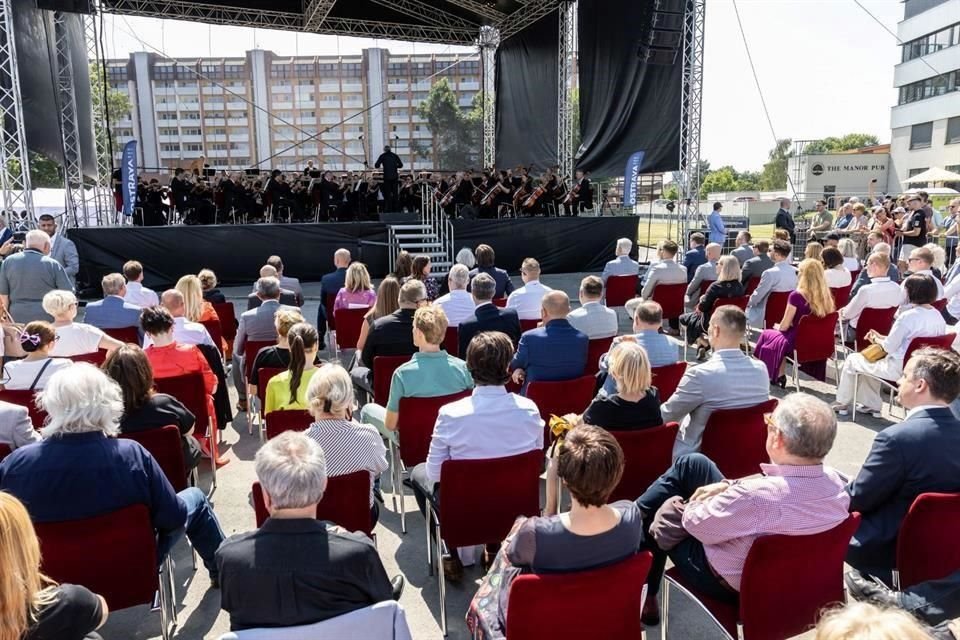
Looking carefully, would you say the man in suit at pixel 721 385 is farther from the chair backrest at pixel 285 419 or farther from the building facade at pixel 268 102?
the building facade at pixel 268 102

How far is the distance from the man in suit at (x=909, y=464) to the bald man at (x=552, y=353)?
69.9 inches

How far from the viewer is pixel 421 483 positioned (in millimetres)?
2998

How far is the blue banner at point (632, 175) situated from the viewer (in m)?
11.2

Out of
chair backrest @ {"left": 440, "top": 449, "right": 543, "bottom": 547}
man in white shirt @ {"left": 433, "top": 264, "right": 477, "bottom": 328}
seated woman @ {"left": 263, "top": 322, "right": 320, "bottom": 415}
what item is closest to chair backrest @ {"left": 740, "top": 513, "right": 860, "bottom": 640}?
chair backrest @ {"left": 440, "top": 449, "right": 543, "bottom": 547}

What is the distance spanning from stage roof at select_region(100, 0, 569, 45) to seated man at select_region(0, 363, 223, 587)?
498 inches

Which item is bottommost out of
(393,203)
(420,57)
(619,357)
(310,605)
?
(310,605)

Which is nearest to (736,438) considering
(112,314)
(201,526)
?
(201,526)

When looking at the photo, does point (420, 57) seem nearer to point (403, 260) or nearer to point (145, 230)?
point (145, 230)

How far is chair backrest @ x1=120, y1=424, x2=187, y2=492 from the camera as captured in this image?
2842 millimetres

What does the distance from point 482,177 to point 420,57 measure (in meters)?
56.8

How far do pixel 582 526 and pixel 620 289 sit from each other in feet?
20.0

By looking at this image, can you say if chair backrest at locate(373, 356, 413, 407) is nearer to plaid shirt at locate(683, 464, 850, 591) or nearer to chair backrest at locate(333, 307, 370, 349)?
chair backrest at locate(333, 307, 370, 349)

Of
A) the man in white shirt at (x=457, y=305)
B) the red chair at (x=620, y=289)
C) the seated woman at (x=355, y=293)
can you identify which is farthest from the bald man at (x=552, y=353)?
the red chair at (x=620, y=289)

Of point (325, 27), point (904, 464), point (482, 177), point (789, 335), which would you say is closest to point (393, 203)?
point (482, 177)
